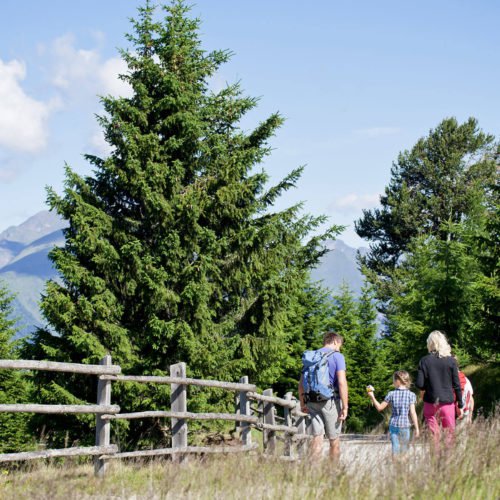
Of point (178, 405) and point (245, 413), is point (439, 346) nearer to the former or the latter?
point (178, 405)

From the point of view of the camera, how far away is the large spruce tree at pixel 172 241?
19.2m

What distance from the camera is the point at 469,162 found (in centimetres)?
5147

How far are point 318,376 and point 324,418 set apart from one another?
620 mm

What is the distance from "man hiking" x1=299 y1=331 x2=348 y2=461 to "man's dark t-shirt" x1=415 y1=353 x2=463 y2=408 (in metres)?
1.04

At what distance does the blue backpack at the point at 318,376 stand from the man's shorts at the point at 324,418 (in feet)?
0.39

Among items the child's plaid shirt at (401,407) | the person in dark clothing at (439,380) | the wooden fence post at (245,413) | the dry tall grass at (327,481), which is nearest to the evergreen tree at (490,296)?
the wooden fence post at (245,413)

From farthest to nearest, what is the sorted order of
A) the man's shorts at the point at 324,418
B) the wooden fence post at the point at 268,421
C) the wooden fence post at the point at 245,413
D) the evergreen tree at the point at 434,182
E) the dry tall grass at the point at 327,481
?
the evergreen tree at the point at 434,182 < the wooden fence post at the point at 268,421 < the wooden fence post at the point at 245,413 < the man's shorts at the point at 324,418 < the dry tall grass at the point at 327,481

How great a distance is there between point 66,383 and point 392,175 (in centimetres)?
3933

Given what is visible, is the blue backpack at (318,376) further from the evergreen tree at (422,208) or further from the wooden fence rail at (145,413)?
the evergreen tree at (422,208)

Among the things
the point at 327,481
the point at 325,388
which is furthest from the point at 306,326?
the point at 327,481

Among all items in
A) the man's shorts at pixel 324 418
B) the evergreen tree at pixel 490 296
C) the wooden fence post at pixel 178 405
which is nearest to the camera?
the man's shorts at pixel 324 418

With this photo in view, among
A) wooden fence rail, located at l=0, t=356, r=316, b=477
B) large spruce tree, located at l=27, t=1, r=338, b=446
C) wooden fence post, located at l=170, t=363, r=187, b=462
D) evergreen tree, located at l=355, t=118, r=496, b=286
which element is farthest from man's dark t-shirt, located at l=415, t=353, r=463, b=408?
evergreen tree, located at l=355, t=118, r=496, b=286

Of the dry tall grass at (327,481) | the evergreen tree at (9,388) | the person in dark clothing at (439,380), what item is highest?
the evergreen tree at (9,388)

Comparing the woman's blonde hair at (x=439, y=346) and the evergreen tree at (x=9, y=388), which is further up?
the evergreen tree at (x=9, y=388)
